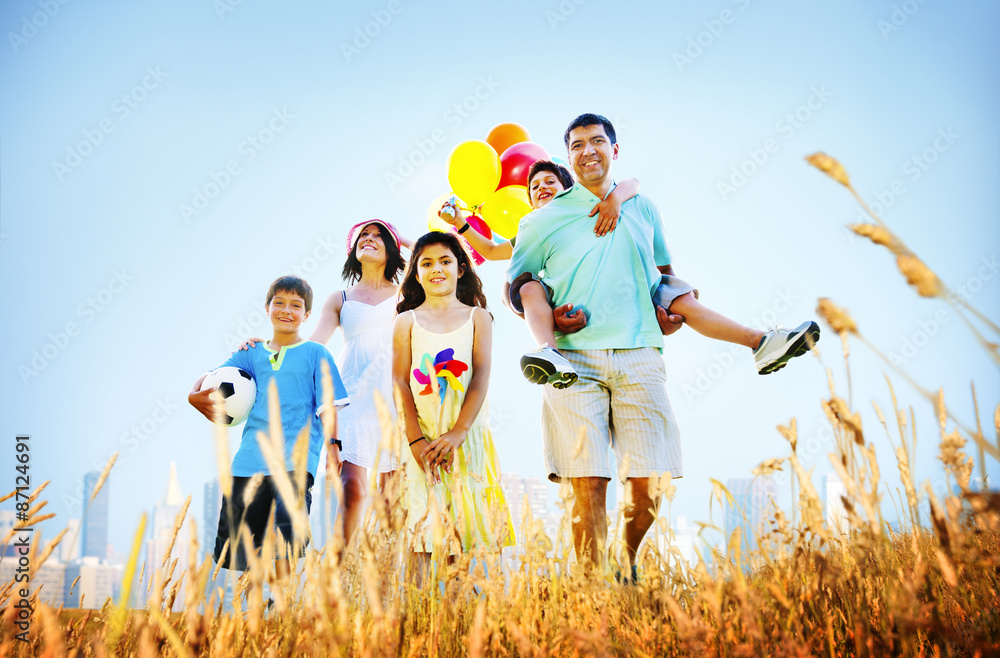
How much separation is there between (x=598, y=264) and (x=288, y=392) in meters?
1.65

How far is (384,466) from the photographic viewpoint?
10.3 feet

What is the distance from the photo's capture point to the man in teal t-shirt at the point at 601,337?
2652 mm

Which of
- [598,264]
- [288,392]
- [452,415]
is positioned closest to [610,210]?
[598,264]

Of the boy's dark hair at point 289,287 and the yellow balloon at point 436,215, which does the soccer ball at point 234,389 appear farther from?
the yellow balloon at point 436,215

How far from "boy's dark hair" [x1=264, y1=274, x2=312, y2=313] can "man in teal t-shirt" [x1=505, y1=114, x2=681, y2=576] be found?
50.9 inches

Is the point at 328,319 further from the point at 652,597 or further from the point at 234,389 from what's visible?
the point at 652,597

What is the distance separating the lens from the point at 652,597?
4.91 feet

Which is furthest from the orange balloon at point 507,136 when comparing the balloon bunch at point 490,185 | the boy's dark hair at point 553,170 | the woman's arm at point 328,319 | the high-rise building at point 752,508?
the high-rise building at point 752,508

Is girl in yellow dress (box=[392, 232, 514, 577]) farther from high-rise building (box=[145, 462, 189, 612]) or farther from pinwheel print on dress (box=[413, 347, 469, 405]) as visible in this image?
high-rise building (box=[145, 462, 189, 612])

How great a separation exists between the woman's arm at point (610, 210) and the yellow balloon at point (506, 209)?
1579 millimetres

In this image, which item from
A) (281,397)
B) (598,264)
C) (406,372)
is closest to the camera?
(598,264)

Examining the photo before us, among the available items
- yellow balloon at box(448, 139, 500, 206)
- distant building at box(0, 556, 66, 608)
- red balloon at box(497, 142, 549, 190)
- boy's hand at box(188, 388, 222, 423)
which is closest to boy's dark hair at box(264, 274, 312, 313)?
boy's hand at box(188, 388, 222, 423)

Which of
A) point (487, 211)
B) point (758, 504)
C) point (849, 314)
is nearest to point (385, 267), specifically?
point (487, 211)

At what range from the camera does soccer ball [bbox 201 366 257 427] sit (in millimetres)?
3086
